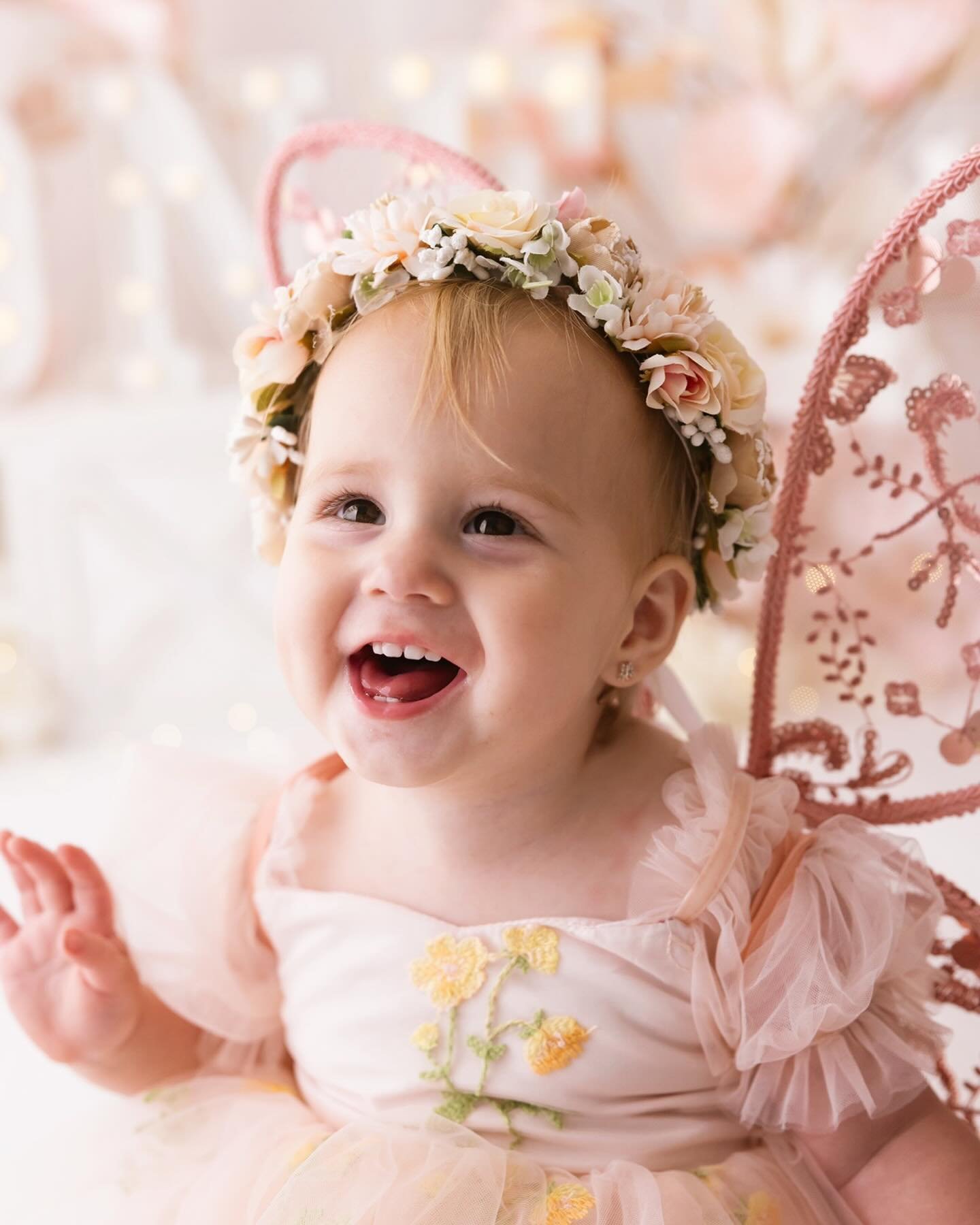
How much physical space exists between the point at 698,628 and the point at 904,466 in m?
0.79

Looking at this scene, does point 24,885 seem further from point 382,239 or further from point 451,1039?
point 382,239

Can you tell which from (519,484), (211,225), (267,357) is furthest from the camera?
(211,225)

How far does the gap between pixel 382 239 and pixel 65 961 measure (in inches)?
24.3

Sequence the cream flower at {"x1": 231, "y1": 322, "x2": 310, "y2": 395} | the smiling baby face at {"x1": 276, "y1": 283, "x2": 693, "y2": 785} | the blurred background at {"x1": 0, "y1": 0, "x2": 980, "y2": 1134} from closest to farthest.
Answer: the smiling baby face at {"x1": 276, "y1": 283, "x2": 693, "y2": 785}
the cream flower at {"x1": 231, "y1": 322, "x2": 310, "y2": 395}
the blurred background at {"x1": 0, "y1": 0, "x2": 980, "y2": 1134}

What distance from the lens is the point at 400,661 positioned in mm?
882

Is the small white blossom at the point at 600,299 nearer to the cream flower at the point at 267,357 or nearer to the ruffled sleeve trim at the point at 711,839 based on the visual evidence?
the cream flower at the point at 267,357

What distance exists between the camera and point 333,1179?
0.86m

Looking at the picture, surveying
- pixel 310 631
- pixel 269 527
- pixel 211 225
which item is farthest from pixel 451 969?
pixel 211 225

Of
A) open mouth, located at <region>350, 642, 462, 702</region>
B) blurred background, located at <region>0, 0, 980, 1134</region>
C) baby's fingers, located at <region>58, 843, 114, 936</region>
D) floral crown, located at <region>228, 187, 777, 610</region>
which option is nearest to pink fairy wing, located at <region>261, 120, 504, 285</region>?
floral crown, located at <region>228, 187, 777, 610</region>

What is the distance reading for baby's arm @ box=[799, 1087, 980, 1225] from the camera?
0.87 m

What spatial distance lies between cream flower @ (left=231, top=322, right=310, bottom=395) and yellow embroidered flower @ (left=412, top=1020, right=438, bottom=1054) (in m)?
0.48

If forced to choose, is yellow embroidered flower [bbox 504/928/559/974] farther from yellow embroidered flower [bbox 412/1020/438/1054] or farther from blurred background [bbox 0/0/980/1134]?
blurred background [bbox 0/0/980/1134]

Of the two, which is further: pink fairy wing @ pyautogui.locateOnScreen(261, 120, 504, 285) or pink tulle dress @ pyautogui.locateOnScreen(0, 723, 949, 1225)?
pink fairy wing @ pyautogui.locateOnScreen(261, 120, 504, 285)

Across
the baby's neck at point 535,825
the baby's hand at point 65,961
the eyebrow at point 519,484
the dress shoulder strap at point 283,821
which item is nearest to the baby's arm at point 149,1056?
the baby's hand at point 65,961
